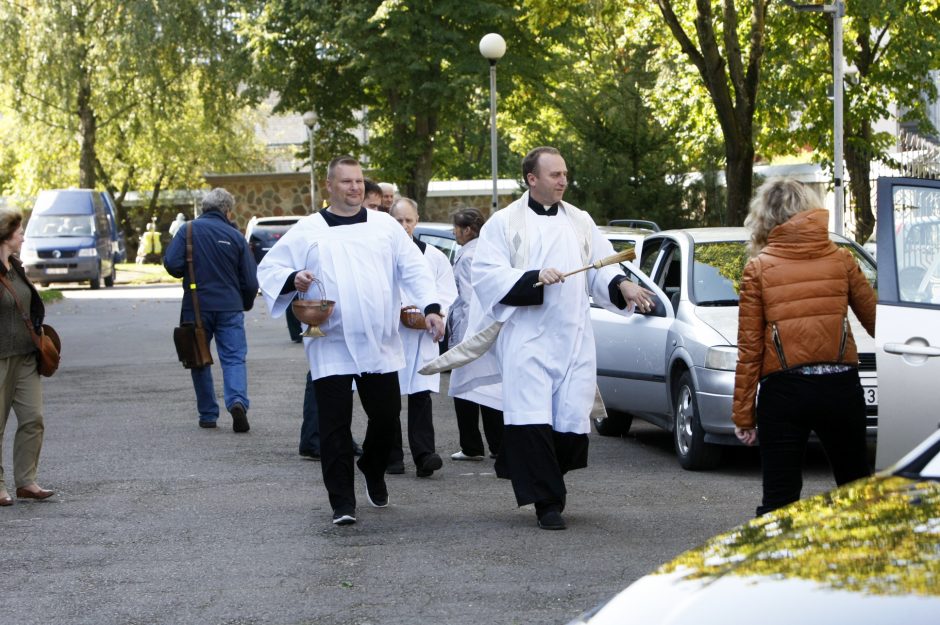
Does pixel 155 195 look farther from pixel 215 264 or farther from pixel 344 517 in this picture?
pixel 344 517

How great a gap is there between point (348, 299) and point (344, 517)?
1.11m

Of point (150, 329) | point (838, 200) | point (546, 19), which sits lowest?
point (150, 329)

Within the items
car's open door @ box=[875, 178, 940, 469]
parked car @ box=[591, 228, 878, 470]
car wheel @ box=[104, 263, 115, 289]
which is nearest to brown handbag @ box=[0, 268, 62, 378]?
parked car @ box=[591, 228, 878, 470]

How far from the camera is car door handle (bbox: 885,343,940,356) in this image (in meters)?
6.27

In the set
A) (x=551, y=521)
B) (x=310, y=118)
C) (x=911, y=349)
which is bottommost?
(x=551, y=521)

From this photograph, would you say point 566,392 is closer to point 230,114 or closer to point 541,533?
point 541,533

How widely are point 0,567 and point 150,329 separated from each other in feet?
57.0

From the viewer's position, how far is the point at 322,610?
6020 millimetres

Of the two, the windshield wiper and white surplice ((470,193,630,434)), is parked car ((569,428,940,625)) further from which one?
the windshield wiper

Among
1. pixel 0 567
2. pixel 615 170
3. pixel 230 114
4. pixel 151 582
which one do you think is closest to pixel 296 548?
pixel 151 582

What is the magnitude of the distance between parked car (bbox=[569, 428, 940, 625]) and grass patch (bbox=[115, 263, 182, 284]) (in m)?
37.5

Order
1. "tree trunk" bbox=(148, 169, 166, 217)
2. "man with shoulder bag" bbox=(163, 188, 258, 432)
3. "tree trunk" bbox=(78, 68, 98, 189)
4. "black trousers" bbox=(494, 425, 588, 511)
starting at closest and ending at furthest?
"black trousers" bbox=(494, 425, 588, 511)
"man with shoulder bag" bbox=(163, 188, 258, 432)
"tree trunk" bbox=(78, 68, 98, 189)
"tree trunk" bbox=(148, 169, 166, 217)

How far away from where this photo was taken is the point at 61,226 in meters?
38.0

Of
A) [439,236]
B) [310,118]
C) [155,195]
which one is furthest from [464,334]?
[155,195]
